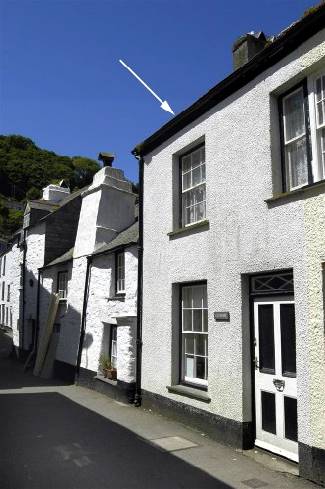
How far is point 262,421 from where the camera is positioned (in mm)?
7402

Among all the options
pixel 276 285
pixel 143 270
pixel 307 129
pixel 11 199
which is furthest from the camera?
pixel 11 199

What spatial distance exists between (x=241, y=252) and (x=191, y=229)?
5.75ft

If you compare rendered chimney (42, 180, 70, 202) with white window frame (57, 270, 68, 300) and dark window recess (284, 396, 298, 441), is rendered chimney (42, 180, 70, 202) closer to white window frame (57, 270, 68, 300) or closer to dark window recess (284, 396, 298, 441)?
white window frame (57, 270, 68, 300)

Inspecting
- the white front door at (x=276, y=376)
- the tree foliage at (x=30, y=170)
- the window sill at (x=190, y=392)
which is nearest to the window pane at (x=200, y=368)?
the window sill at (x=190, y=392)

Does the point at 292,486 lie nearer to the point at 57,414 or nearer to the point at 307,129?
the point at 307,129

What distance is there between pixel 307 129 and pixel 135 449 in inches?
227

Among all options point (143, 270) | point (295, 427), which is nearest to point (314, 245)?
point (295, 427)

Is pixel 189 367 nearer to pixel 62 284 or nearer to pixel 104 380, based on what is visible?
pixel 104 380

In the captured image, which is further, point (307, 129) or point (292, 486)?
point (307, 129)

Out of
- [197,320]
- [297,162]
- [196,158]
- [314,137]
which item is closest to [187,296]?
[197,320]

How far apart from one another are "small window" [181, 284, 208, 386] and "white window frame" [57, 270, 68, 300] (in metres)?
9.48

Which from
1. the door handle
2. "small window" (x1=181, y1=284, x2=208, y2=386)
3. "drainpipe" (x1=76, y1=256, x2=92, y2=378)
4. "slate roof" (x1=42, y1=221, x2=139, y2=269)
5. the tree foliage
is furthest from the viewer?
the tree foliage

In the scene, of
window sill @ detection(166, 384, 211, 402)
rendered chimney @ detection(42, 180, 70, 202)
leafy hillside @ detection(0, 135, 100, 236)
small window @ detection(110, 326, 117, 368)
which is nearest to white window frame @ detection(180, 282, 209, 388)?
window sill @ detection(166, 384, 211, 402)

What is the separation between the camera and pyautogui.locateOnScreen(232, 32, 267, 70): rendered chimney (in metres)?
9.09
